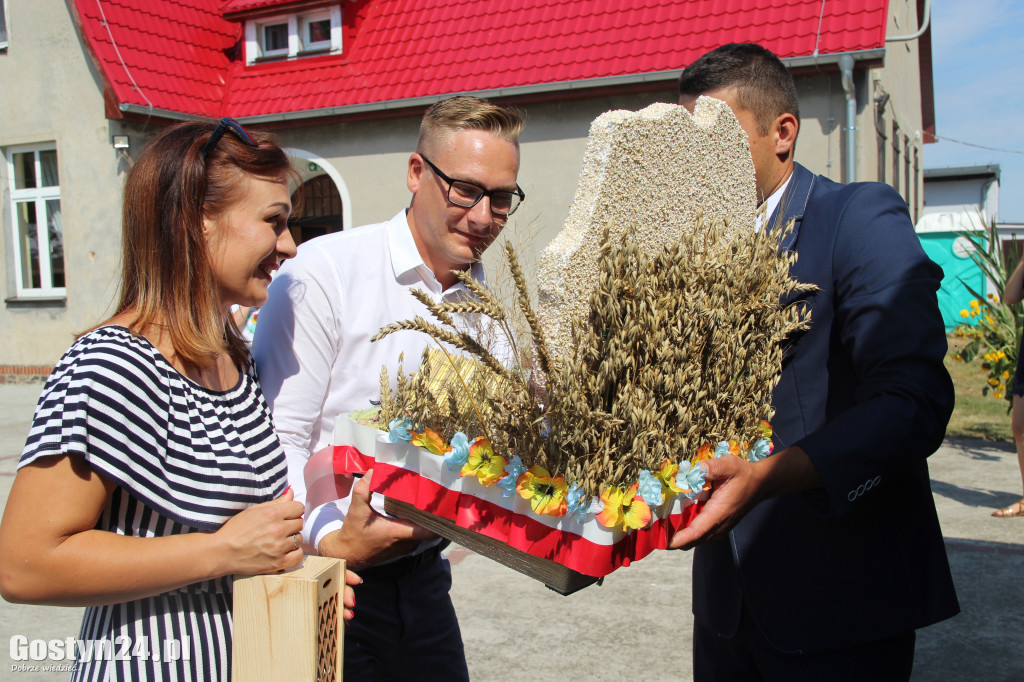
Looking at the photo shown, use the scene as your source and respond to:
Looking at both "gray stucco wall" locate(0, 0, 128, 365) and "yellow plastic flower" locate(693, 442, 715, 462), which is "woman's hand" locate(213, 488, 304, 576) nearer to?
"yellow plastic flower" locate(693, 442, 715, 462)

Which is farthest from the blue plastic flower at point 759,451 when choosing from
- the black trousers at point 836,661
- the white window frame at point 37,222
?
the white window frame at point 37,222

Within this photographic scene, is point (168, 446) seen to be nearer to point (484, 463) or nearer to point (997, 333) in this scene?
point (484, 463)

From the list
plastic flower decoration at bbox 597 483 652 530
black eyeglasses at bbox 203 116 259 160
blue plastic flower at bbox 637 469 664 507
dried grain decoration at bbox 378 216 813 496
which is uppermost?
black eyeglasses at bbox 203 116 259 160

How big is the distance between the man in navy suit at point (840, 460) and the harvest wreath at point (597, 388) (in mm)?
221

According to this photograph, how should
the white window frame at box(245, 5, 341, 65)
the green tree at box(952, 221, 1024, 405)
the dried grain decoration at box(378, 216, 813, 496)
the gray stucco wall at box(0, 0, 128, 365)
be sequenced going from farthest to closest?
the gray stucco wall at box(0, 0, 128, 365) → the white window frame at box(245, 5, 341, 65) → the green tree at box(952, 221, 1024, 405) → the dried grain decoration at box(378, 216, 813, 496)

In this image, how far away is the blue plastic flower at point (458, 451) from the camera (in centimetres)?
136

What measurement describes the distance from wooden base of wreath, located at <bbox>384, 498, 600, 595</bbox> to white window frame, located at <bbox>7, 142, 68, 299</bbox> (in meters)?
12.6

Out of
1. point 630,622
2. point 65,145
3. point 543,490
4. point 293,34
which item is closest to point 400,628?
point 543,490

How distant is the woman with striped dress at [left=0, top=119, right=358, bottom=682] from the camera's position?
1387 mm

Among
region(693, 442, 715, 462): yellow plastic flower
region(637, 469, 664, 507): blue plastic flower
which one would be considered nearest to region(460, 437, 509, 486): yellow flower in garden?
region(637, 469, 664, 507): blue plastic flower

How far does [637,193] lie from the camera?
1.40 m

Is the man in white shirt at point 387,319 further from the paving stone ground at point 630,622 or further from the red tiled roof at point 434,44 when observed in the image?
the red tiled roof at point 434,44

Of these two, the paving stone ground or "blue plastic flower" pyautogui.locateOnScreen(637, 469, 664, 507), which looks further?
the paving stone ground

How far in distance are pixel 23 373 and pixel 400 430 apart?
1319 centimetres
